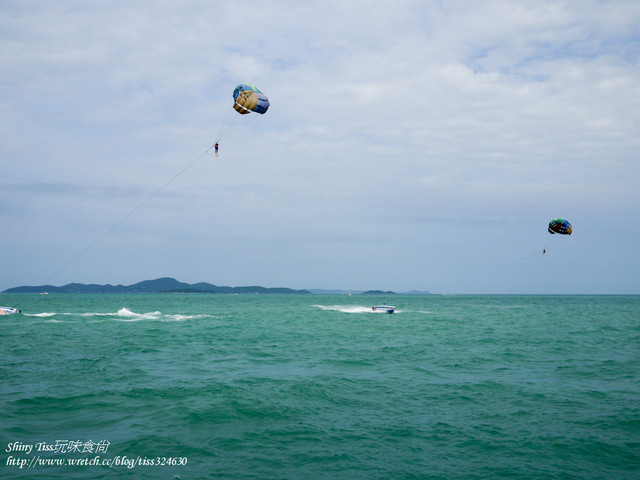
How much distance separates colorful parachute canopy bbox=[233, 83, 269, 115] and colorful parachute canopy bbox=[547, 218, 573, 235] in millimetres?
41818

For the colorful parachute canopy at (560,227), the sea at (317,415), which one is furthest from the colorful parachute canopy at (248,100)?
the colorful parachute canopy at (560,227)

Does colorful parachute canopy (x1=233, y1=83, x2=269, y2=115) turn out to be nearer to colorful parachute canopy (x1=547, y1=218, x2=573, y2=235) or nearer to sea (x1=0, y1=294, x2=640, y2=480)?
sea (x1=0, y1=294, x2=640, y2=480)

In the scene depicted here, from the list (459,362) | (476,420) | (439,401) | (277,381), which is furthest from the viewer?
(459,362)

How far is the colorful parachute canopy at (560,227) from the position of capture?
182 ft

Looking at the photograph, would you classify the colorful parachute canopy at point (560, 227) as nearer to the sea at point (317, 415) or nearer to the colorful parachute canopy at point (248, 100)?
the sea at point (317, 415)

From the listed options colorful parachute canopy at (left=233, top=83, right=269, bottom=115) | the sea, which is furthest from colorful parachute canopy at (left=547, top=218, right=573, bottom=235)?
colorful parachute canopy at (left=233, top=83, right=269, bottom=115)

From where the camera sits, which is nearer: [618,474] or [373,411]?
[618,474]

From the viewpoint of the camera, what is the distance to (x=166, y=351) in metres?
32.6

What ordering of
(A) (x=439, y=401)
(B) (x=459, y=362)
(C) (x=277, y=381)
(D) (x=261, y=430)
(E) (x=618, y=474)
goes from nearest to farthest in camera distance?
(E) (x=618, y=474)
(D) (x=261, y=430)
(A) (x=439, y=401)
(C) (x=277, y=381)
(B) (x=459, y=362)

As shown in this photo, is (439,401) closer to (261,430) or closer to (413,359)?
(261,430)

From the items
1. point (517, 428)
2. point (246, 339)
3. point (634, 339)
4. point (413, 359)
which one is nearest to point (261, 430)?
point (517, 428)

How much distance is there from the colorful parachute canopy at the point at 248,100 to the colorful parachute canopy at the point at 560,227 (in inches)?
1646

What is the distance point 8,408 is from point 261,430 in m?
10.4

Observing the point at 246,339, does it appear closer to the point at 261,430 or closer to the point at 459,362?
the point at 459,362
